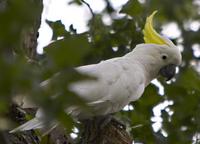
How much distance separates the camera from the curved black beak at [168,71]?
2.78 meters

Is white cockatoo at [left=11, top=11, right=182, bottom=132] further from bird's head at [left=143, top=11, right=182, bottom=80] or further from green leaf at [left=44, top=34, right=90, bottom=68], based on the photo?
green leaf at [left=44, top=34, right=90, bottom=68]

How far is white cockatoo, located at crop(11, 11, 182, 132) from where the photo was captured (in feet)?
6.85

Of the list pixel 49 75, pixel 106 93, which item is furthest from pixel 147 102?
pixel 49 75

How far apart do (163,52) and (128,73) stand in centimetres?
44

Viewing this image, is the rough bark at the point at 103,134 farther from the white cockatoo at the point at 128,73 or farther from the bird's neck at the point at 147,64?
the bird's neck at the point at 147,64

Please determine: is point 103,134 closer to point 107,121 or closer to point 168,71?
point 107,121

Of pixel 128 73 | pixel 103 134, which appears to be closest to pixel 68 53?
pixel 103 134

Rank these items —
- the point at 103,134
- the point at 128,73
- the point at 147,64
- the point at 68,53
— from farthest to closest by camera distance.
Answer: the point at 147,64 < the point at 128,73 < the point at 103,134 < the point at 68,53

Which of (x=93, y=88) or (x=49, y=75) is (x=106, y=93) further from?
(x=49, y=75)

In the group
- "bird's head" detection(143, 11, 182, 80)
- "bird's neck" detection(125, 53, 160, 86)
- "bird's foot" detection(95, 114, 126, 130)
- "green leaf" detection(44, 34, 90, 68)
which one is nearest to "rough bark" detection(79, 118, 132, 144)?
"bird's foot" detection(95, 114, 126, 130)

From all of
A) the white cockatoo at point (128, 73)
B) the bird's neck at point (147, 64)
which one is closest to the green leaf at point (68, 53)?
the white cockatoo at point (128, 73)

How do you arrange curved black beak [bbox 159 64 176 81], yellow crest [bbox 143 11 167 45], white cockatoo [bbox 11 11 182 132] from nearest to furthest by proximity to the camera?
1. white cockatoo [bbox 11 11 182 132]
2. yellow crest [bbox 143 11 167 45]
3. curved black beak [bbox 159 64 176 81]

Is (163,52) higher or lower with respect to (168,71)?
higher

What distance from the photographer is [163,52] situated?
2.74 metres
